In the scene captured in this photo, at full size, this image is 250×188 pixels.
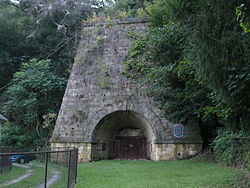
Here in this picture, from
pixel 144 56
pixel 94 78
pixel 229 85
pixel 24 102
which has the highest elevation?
pixel 144 56

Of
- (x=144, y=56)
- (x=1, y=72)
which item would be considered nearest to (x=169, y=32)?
(x=144, y=56)

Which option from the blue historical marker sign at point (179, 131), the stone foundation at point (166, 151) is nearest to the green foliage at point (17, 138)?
the stone foundation at point (166, 151)

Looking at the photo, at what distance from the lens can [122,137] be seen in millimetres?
17594

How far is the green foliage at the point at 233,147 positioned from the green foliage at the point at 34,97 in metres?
11.3

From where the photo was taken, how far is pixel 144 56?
15.6m

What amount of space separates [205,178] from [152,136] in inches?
299

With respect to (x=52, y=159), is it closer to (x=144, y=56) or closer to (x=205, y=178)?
(x=205, y=178)

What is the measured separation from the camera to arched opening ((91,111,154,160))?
1514 centimetres

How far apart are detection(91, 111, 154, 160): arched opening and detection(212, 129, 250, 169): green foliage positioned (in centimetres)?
469

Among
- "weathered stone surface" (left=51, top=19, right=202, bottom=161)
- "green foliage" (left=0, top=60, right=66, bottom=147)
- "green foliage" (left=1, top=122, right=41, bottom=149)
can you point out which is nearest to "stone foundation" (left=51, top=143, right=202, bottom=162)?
"weathered stone surface" (left=51, top=19, right=202, bottom=161)

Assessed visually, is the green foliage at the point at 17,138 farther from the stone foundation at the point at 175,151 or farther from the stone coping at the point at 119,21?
the stone foundation at the point at 175,151

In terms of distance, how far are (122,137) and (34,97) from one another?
6.56 m

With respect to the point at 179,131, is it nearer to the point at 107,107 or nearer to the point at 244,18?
the point at 107,107

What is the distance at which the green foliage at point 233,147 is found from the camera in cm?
911
